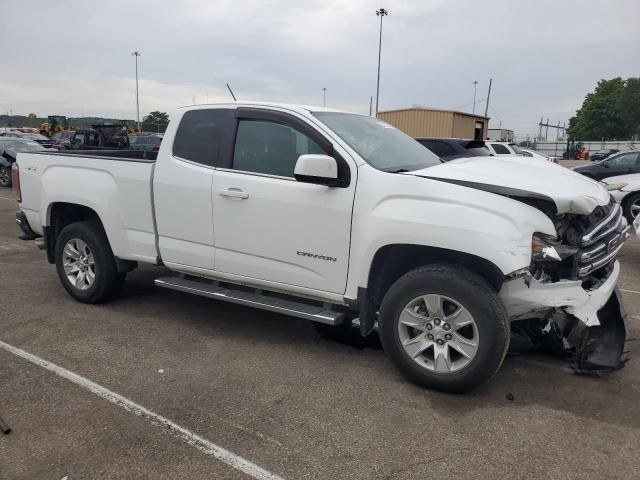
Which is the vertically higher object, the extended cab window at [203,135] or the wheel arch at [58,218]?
the extended cab window at [203,135]

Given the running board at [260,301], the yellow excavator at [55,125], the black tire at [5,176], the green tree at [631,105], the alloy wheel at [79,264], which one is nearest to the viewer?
the running board at [260,301]

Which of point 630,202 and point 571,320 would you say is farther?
point 630,202

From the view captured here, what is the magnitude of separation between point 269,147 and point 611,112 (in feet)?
272

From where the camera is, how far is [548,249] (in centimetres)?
320

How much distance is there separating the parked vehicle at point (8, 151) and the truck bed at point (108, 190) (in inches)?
504

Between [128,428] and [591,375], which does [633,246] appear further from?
[128,428]

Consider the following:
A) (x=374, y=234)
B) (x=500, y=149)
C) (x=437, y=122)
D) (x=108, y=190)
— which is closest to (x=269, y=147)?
(x=374, y=234)

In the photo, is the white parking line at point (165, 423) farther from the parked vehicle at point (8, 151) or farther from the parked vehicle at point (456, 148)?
the parked vehicle at point (8, 151)

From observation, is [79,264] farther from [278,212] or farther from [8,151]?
[8,151]

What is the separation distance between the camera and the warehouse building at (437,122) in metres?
23.8

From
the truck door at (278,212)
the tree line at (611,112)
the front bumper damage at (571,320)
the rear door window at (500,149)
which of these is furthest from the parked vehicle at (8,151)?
the tree line at (611,112)

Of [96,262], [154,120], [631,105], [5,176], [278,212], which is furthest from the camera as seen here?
[631,105]

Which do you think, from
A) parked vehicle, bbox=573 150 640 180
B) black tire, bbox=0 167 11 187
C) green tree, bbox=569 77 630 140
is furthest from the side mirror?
green tree, bbox=569 77 630 140

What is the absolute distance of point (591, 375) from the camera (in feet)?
12.9
